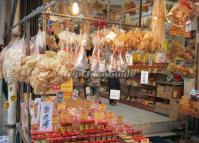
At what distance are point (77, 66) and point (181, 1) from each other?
1.44 metres

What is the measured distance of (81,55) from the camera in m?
2.51

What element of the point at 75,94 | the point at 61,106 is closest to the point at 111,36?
the point at 61,106

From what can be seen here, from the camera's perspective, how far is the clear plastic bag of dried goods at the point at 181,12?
302cm

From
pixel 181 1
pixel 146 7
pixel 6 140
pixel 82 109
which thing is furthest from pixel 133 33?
pixel 6 140

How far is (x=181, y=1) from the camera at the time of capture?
9.98 ft

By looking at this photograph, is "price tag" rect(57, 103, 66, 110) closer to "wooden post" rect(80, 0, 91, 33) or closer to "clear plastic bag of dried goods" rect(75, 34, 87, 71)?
"clear plastic bag of dried goods" rect(75, 34, 87, 71)

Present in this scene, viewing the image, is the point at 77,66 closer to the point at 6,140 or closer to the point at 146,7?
the point at 6,140

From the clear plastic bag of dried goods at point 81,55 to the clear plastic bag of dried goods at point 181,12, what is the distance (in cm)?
104

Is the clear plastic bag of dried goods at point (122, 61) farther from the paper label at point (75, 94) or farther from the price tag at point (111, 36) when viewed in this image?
the paper label at point (75, 94)

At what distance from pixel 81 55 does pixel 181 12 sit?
125cm

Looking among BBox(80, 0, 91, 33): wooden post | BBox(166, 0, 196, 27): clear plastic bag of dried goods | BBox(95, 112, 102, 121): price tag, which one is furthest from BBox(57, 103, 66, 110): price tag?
BBox(166, 0, 196, 27): clear plastic bag of dried goods

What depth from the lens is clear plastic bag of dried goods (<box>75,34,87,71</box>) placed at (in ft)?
7.89

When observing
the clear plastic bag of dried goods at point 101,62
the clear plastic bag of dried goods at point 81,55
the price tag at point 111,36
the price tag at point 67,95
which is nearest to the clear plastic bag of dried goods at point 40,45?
the clear plastic bag of dried goods at point 81,55

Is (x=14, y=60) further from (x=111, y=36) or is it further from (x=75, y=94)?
(x=75, y=94)
